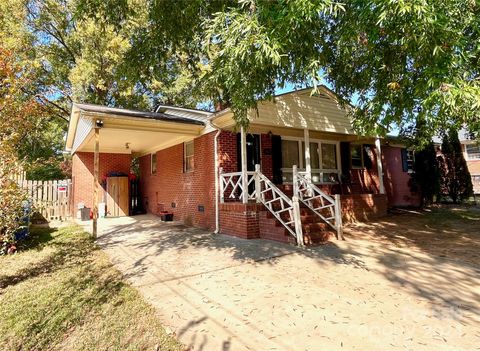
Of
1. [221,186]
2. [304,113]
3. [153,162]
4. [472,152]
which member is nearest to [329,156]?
[304,113]

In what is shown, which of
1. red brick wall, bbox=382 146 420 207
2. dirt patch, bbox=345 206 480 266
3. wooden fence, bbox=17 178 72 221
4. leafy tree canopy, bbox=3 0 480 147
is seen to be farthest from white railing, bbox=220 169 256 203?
red brick wall, bbox=382 146 420 207

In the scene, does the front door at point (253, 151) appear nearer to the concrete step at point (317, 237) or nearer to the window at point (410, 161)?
the concrete step at point (317, 237)

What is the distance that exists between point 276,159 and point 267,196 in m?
1.58

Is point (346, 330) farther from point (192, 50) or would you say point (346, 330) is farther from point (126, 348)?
point (192, 50)

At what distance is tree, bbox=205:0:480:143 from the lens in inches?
148

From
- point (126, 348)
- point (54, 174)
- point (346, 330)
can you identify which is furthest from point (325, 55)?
point (54, 174)

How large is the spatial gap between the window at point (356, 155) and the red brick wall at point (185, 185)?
21.9ft

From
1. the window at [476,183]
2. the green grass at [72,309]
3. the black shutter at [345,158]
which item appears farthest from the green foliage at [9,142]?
the window at [476,183]

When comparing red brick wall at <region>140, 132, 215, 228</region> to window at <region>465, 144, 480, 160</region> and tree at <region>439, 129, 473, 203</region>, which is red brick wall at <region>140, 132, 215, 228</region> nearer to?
tree at <region>439, 129, 473, 203</region>

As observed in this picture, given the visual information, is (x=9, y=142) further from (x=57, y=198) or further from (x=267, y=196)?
(x=57, y=198)

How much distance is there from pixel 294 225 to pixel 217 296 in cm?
369

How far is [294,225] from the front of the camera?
725 centimetres

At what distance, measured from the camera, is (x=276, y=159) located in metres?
9.91

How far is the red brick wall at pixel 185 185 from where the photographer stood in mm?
9320
